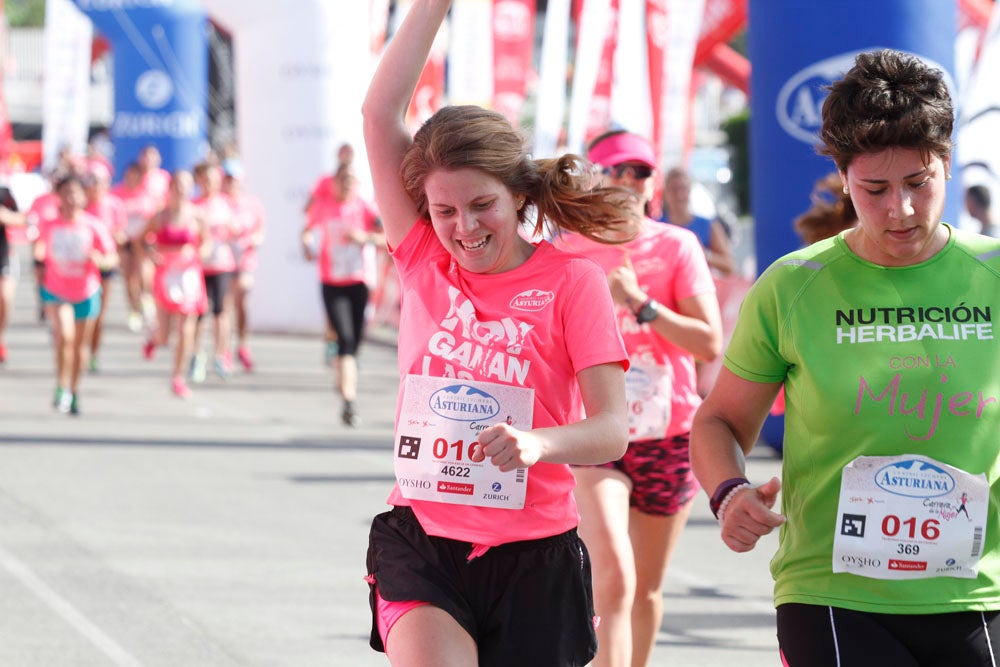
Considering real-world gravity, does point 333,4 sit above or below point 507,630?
above

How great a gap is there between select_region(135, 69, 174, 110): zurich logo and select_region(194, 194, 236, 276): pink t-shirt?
9954 mm

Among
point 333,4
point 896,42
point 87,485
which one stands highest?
point 333,4

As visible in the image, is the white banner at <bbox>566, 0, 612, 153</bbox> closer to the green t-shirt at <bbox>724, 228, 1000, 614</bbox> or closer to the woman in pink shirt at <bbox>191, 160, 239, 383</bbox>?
the woman in pink shirt at <bbox>191, 160, 239, 383</bbox>

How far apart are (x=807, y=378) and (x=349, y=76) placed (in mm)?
17025

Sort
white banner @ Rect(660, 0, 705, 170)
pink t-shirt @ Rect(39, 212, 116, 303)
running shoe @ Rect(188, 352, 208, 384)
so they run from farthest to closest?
white banner @ Rect(660, 0, 705, 170) < running shoe @ Rect(188, 352, 208, 384) < pink t-shirt @ Rect(39, 212, 116, 303)

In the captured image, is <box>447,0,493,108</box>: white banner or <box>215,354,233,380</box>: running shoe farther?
<box>447,0,493,108</box>: white banner

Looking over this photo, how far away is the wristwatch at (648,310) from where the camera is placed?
5.27 metres

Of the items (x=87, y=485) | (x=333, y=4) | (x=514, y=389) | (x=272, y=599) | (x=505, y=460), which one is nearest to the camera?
(x=505, y=460)

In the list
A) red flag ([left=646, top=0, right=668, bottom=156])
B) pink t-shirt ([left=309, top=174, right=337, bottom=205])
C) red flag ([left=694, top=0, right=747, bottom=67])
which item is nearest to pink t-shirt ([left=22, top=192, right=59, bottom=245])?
pink t-shirt ([left=309, top=174, right=337, bottom=205])

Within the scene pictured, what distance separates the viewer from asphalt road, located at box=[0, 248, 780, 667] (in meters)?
6.30

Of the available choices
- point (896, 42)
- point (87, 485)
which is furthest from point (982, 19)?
point (87, 485)

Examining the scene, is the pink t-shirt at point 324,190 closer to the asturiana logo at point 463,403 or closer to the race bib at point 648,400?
the race bib at point 648,400

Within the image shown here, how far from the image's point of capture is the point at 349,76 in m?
19.6

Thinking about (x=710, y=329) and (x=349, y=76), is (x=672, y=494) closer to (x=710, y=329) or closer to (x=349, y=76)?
(x=710, y=329)
